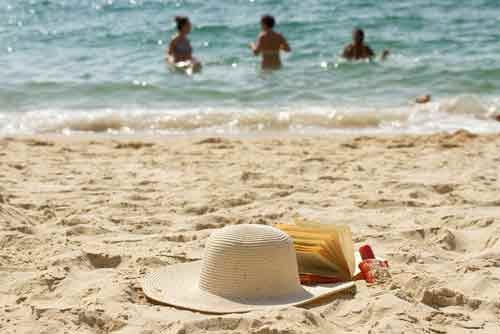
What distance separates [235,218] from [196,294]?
1353mm

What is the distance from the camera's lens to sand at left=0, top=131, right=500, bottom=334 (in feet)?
9.25

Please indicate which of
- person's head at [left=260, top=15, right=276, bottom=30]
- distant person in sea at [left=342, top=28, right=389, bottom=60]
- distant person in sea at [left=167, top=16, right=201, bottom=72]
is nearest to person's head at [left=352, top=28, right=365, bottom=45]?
distant person in sea at [left=342, top=28, right=389, bottom=60]

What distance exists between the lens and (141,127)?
8.37 metres

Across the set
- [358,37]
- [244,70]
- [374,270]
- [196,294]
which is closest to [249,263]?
[196,294]

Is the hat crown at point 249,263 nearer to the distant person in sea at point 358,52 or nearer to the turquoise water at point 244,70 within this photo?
→ the turquoise water at point 244,70

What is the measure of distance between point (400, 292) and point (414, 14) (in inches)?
563

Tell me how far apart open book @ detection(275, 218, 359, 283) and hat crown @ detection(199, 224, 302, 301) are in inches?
11.2

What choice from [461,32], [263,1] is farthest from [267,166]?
[263,1]

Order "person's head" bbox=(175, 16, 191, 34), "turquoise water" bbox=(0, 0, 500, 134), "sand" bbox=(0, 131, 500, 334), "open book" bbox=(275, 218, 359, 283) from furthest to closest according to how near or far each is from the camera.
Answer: "person's head" bbox=(175, 16, 191, 34) < "turquoise water" bbox=(0, 0, 500, 134) < "open book" bbox=(275, 218, 359, 283) < "sand" bbox=(0, 131, 500, 334)

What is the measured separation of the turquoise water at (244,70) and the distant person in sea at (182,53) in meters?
0.28

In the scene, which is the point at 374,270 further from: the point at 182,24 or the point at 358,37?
the point at 182,24

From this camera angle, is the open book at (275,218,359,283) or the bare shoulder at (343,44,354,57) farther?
the bare shoulder at (343,44,354,57)

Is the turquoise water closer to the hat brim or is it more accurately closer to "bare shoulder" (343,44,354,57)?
"bare shoulder" (343,44,354,57)

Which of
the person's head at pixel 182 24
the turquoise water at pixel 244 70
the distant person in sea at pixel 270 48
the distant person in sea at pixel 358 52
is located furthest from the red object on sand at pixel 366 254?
the person's head at pixel 182 24
